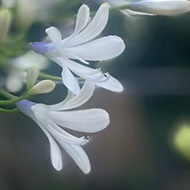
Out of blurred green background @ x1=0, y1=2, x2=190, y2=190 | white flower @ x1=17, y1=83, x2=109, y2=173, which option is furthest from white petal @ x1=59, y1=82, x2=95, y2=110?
blurred green background @ x1=0, y1=2, x2=190, y2=190

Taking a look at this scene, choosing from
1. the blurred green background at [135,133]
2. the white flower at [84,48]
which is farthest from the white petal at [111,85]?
the blurred green background at [135,133]

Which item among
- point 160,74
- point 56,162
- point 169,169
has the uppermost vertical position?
point 160,74

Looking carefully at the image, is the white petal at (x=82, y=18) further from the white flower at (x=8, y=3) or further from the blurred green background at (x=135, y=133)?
the blurred green background at (x=135, y=133)

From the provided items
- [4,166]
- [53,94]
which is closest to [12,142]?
[4,166]

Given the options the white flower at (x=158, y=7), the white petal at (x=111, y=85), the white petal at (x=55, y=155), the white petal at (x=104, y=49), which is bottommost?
the white petal at (x=55, y=155)

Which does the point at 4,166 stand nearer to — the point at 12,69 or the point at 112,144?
the point at 112,144

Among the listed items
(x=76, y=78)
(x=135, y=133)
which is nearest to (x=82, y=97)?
(x=76, y=78)

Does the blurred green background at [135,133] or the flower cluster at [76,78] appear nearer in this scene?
the flower cluster at [76,78]

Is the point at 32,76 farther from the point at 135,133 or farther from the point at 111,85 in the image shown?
the point at 135,133
